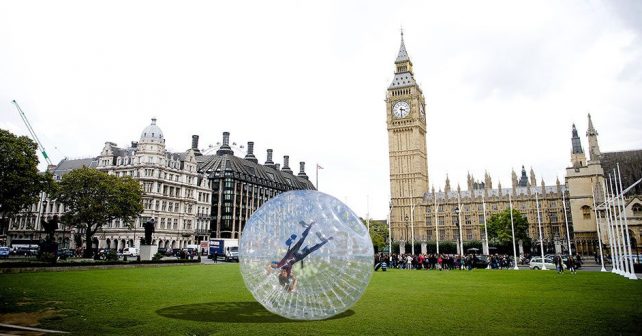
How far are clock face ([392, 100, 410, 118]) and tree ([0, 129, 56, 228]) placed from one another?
9356cm

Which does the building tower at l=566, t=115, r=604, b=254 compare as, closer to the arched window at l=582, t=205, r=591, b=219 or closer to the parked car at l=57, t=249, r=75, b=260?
the arched window at l=582, t=205, r=591, b=219

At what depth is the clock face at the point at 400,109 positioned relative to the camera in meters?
118

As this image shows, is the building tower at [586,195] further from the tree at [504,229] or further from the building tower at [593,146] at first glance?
the tree at [504,229]

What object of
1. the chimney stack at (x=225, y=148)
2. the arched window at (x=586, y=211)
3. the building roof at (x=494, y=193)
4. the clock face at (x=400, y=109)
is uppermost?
the clock face at (x=400, y=109)

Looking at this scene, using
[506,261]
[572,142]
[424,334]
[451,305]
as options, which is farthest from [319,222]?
[572,142]

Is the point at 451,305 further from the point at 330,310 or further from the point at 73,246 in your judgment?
the point at 73,246

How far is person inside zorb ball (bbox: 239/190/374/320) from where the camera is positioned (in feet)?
33.9

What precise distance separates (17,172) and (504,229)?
84314 millimetres

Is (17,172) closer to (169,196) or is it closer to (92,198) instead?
(92,198)

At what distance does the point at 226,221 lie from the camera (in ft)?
310

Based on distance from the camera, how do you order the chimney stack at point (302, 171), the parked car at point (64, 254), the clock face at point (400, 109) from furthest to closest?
the chimney stack at point (302, 171), the clock face at point (400, 109), the parked car at point (64, 254)

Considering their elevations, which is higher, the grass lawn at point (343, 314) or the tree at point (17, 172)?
the tree at point (17, 172)

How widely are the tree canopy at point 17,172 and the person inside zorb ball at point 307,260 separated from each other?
4121cm

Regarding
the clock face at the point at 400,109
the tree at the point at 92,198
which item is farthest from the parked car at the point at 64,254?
the clock face at the point at 400,109
